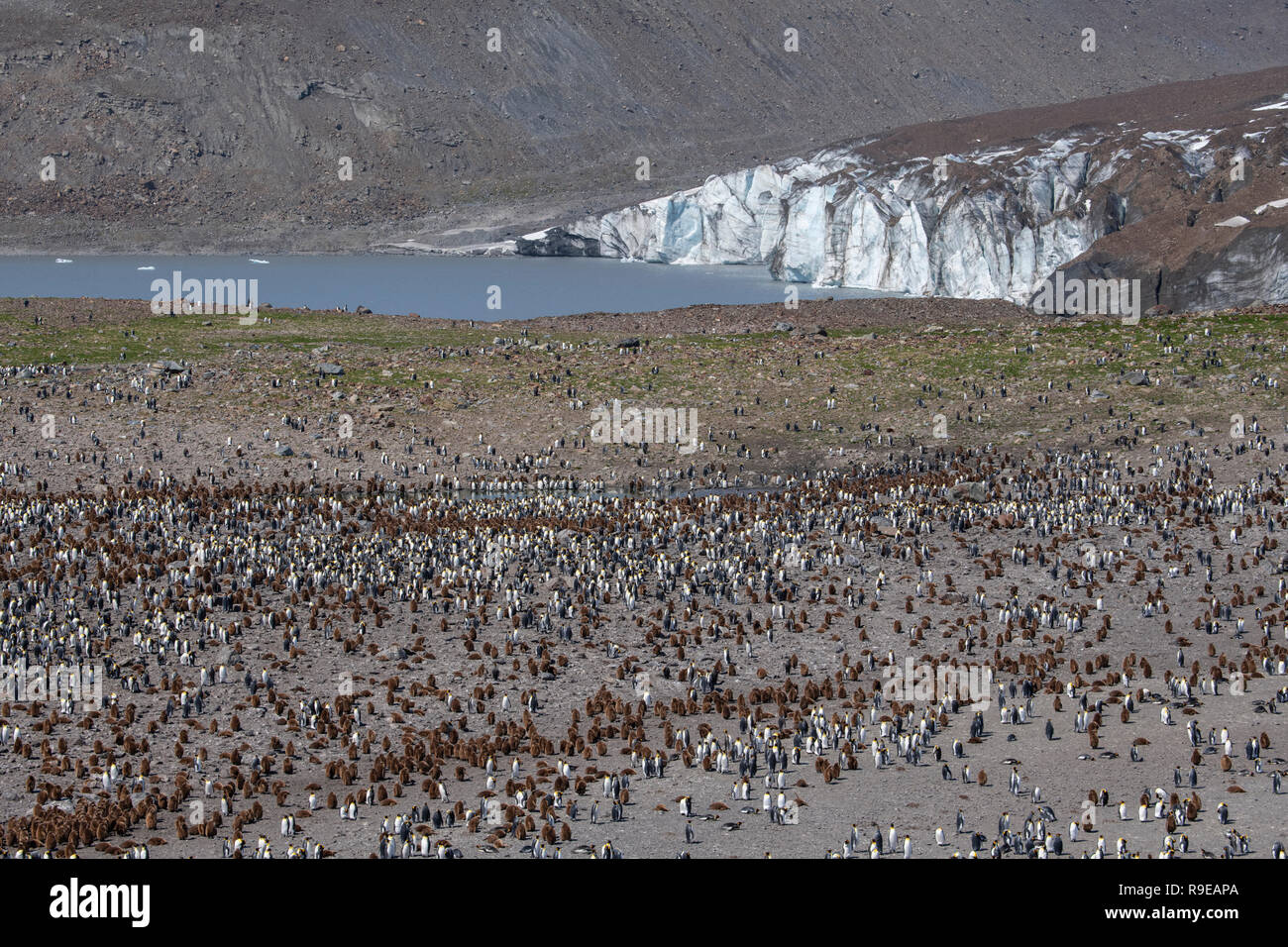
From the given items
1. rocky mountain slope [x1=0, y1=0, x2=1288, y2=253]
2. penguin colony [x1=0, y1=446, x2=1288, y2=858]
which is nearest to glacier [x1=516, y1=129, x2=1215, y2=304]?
rocky mountain slope [x1=0, y1=0, x2=1288, y2=253]

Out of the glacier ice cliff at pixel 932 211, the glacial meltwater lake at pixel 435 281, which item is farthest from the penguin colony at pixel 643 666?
the glacial meltwater lake at pixel 435 281

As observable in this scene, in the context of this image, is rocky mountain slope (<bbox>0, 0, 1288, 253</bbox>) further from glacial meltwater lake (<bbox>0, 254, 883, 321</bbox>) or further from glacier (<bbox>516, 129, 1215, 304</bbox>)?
glacier (<bbox>516, 129, 1215, 304</bbox>)

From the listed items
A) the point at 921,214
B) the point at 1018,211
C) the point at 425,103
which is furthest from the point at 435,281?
the point at 425,103

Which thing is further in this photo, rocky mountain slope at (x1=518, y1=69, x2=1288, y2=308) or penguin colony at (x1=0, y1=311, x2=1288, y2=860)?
rocky mountain slope at (x1=518, y1=69, x2=1288, y2=308)

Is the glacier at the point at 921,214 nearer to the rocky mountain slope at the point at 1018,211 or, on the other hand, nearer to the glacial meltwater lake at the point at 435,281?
the rocky mountain slope at the point at 1018,211

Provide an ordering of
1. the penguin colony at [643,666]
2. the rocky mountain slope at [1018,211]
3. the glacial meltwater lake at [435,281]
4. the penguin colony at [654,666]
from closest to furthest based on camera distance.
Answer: the penguin colony at [654,666] < the penguin colony at [643,666] < the rocky mountain slope at [1018,211] < the glacial meltwater lake at [435,281]

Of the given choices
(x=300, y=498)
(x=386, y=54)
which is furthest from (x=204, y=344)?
(x=386, y=54)

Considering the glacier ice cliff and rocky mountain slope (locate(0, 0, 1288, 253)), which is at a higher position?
rocky mountain slope (locate(0, 0, 1288, 253))
